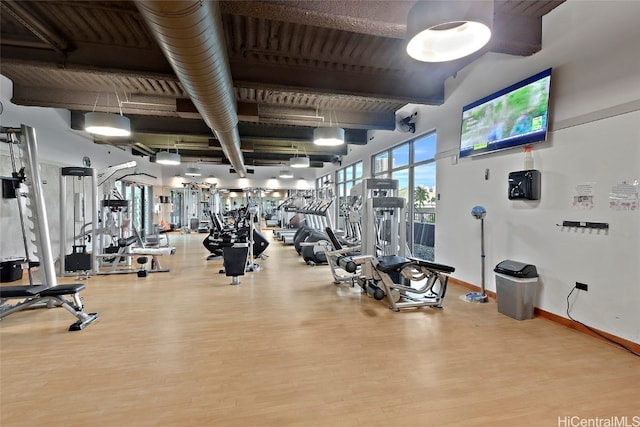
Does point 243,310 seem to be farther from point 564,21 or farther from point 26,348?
point 564,21

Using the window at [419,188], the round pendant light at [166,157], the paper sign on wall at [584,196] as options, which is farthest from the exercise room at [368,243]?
the round pendant light at [166,157]

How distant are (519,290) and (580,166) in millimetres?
1491

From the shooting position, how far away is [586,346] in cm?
→ 281

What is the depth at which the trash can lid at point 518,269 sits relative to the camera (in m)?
3.49

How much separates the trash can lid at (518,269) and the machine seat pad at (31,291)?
16.2 feet

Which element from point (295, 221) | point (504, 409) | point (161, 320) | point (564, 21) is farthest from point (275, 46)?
point (295, 221)

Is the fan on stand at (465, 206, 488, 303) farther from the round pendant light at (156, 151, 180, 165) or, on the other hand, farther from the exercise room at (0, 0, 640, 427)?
the round pendant light at (156, 151, 180, 165)

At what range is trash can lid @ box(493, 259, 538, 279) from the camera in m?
3.49

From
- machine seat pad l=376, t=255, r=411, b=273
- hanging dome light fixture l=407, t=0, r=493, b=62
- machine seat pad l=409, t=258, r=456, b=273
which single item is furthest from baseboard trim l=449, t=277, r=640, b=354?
hanging dome light fixture l=407, t=0, r=493, b=62

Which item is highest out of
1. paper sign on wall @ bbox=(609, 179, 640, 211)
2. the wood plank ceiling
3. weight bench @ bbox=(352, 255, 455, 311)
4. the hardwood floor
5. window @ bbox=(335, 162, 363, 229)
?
the wood plank ceiling

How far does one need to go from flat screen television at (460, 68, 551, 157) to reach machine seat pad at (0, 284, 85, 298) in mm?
5484

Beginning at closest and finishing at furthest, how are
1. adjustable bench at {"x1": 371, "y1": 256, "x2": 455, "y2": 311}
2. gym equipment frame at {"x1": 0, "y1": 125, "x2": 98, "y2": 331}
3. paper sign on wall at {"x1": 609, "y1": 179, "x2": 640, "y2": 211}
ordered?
paper sign on wall at {"x1": 609, "y1": 179, "x2": 640, "y2": 211}
gym equipment frame at {"x1": 0, "y1": 125, "x2": 98, "y2": 331}
adjustable bench at {"x1": 371, "y1": 256, "x2": 455, "y2": 311}

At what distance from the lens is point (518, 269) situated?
3.54 m

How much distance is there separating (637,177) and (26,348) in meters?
5.75
